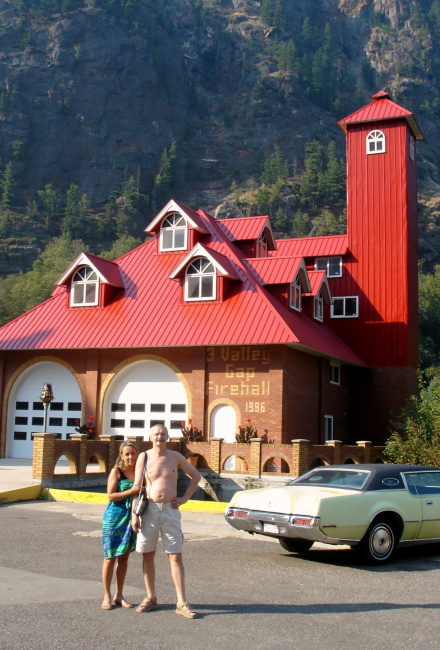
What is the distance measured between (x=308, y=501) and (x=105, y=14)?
134761 millimetres

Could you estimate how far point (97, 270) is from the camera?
26828 millimetres

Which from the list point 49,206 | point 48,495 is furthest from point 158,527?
point 49,206

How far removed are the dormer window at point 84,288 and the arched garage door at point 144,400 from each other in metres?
3.33

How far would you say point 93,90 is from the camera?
120 m

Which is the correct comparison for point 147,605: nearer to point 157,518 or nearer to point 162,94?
point 157,518

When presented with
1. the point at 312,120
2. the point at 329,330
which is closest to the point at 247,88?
the point at 312,120

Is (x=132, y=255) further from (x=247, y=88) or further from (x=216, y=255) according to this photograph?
(x=247, y=88)

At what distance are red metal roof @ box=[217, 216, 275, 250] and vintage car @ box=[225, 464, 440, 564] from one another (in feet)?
61.8

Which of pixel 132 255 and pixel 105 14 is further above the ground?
pixel 105 14

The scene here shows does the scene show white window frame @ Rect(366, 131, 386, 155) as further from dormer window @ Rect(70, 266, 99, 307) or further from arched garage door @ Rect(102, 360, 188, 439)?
arched garage door @ Rect(102, 360, 188, 439)

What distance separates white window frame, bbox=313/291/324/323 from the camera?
96.3ft

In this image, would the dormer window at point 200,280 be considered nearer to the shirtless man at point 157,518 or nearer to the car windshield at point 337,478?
the car windshield at point 337,478

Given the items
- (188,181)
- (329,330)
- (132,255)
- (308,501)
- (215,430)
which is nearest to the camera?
(308,501)

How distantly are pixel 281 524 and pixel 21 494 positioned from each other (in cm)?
900
